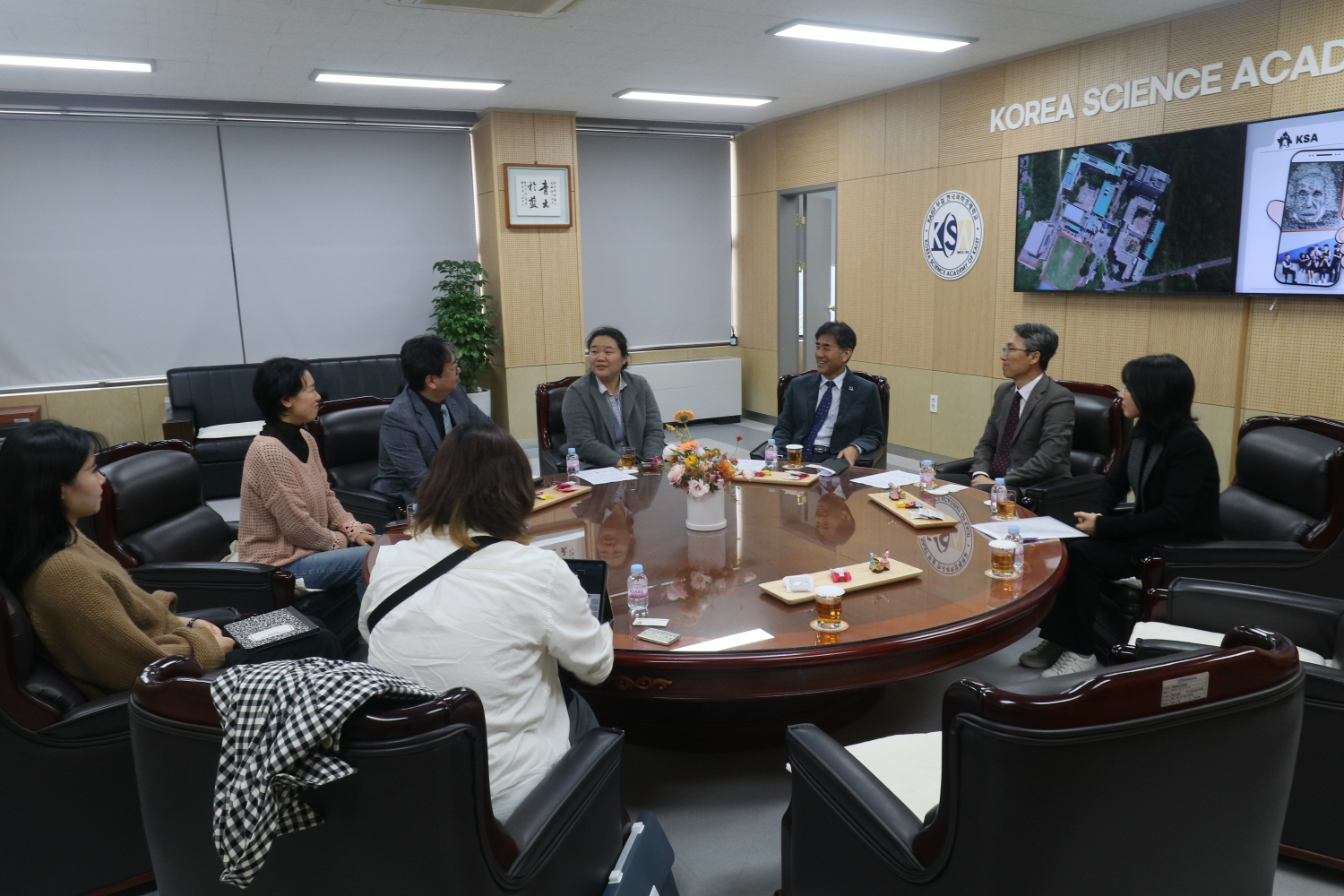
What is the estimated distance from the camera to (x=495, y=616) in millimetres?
1660

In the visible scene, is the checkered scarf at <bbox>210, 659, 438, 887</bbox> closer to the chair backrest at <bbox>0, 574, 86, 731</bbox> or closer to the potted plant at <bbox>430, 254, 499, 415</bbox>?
the chair backrest at <bbox>0, 574, 86, 731</bbox>

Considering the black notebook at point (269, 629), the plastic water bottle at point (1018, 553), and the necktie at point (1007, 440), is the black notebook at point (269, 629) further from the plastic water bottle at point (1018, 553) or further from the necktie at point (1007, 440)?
the necktie at point (1007, 440)

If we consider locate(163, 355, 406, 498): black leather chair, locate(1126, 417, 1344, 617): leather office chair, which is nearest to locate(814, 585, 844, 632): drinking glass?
locate(1126, 417, 1344, 617): leather office chair

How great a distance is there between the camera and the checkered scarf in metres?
1.24

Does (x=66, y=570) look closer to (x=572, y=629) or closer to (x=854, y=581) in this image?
(x=572, y=629)

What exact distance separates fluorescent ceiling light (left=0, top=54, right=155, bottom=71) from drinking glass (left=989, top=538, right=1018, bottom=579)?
5885mm

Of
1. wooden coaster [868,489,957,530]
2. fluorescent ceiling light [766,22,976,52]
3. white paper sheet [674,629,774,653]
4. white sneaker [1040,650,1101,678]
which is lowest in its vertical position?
white sneaker [1040,650,1101,678]

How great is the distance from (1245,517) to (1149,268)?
8.12 ft

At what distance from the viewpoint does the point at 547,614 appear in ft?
5.62

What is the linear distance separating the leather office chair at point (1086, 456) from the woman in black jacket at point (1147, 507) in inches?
18.1

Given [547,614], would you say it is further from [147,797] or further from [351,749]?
[147,797]

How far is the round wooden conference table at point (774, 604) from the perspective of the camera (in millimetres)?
2084

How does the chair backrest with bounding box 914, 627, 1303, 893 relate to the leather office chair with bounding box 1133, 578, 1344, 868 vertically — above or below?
above

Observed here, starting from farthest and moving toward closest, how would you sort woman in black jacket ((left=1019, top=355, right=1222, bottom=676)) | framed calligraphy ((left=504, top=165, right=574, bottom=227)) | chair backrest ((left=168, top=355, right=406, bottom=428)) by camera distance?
framed calligraphy ((left=504, top=165, right=574, bottom=227)) < chair backrest ((left=168, top=355, right=406, bottom=428)) < woman in black jacket ((left=1019, top=355, right=1222, bottom=676))
